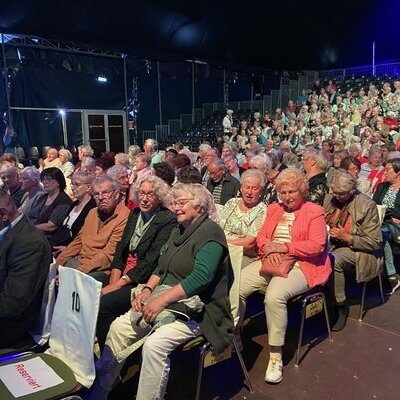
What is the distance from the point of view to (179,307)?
8.03ft

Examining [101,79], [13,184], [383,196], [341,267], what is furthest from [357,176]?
[101,79]

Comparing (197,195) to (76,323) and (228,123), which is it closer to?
(76,323)

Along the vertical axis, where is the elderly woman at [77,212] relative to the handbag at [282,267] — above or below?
above

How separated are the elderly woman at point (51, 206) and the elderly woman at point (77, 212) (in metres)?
0.06

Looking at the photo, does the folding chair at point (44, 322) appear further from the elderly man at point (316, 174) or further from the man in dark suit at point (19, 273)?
the elderly man at point (316, 174)

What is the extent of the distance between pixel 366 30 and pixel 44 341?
2244cm

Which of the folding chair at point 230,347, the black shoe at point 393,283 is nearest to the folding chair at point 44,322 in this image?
the folding chair at point 230,347

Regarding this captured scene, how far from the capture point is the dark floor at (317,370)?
2.72 meters

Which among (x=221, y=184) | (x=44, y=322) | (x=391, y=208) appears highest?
(x=221, y=184)

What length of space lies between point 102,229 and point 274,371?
5.58 ft

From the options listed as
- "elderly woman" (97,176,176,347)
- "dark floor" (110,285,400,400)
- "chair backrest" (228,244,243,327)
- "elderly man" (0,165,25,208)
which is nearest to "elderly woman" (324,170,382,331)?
"dark floor" (110,285,400,400)

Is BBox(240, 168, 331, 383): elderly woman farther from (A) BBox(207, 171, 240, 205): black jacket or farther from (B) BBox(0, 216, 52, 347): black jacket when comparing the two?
(A) BBox(207, 171, 240, 205): black jacket

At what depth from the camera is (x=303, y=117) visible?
49.2 ft

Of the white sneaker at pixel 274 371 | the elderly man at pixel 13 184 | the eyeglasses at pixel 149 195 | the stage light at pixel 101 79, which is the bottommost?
the white sneaker at pixel 274 371
